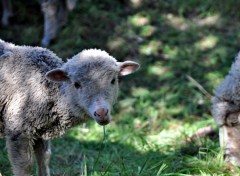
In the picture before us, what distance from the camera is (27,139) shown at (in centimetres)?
444

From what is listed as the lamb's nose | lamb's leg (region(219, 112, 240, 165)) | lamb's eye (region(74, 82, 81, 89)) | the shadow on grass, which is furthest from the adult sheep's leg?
the lamb's nose

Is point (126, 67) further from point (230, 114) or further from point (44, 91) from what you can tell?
point (230, 114)

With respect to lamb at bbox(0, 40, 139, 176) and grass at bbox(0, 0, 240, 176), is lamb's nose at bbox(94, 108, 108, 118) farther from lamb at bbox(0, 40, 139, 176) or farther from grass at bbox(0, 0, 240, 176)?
grass at bbox(0, 0, 240, 176)

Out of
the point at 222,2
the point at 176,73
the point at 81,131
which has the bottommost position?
the point at 81,131

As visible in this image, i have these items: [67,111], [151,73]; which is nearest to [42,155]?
[67,111]

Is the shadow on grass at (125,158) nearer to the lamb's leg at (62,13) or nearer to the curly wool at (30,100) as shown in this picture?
the curly wool at (30,100)

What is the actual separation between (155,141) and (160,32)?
150 inches

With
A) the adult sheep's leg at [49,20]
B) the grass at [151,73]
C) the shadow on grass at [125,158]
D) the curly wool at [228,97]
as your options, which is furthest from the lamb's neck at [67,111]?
the adult sheep's leg at [49,20]

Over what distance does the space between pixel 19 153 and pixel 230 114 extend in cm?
226

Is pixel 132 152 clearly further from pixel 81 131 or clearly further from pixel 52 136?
pixel 52 136

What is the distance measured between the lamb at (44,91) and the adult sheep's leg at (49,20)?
5161 millimetres

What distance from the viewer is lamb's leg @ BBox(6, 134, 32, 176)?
4410mm

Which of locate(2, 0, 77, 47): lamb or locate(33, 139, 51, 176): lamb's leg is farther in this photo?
locate(2, 0, 77, 47): lamb

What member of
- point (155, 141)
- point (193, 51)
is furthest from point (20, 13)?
point (155, 141)
